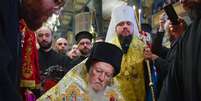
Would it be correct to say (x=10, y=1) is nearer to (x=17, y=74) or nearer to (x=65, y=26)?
(x=17, y=74)

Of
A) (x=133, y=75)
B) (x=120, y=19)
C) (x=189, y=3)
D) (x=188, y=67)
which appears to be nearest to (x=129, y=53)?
(x=133, y=75)

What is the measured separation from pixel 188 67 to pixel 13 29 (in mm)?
1394

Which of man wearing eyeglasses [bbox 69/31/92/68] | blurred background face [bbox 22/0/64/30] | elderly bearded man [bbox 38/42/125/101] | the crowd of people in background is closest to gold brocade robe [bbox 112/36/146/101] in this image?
the crowd of people in background

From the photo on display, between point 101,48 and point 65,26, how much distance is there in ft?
99.9

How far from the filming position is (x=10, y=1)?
2047mm

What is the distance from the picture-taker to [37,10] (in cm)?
231

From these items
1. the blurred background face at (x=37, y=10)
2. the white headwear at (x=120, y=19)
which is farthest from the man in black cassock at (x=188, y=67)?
the white headwear at (x=120, y=19)

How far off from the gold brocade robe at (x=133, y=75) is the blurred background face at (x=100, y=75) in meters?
0.90

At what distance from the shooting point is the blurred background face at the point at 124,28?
21.5 feet

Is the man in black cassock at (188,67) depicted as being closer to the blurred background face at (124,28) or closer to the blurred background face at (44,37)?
the blurred background face at (124,28)

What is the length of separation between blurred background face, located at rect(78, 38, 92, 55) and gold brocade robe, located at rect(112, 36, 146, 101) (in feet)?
4.83

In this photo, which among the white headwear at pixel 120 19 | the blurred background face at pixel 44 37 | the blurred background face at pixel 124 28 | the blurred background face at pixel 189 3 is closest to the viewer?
the blurred background face at pixel 189 3

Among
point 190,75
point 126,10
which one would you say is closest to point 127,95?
point 126,10

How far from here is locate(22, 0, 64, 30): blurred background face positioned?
90.5 inches
